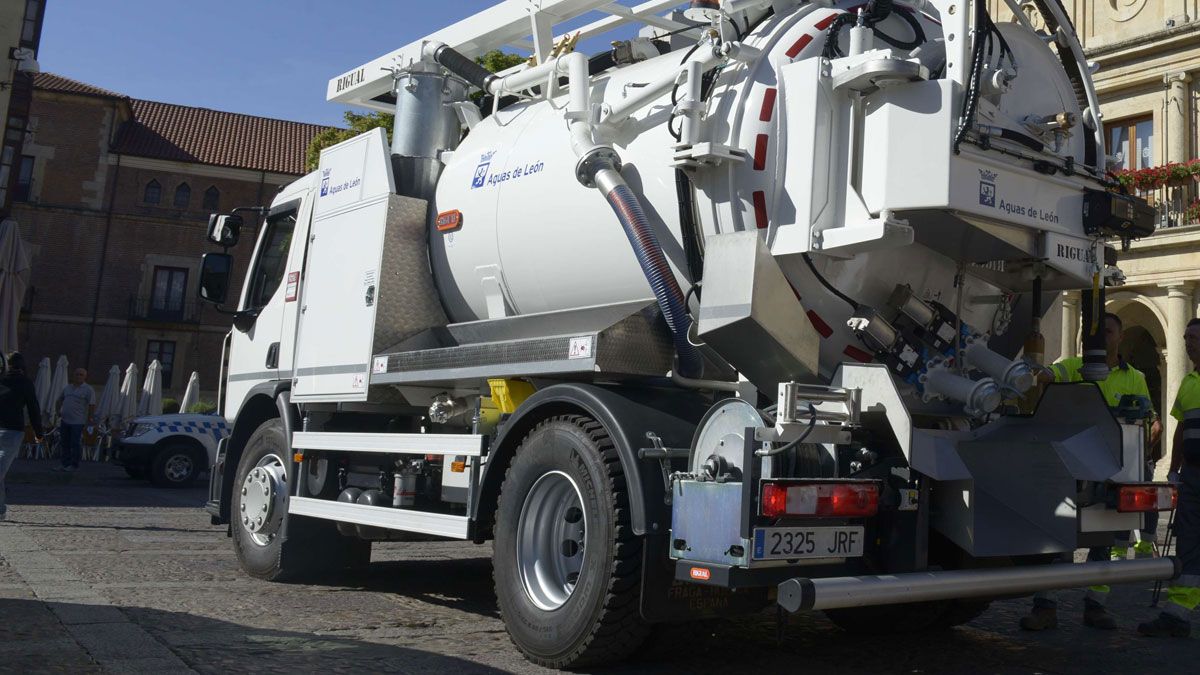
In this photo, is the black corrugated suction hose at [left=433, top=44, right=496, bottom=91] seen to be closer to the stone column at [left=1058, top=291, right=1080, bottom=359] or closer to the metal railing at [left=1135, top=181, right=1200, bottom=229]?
the stone column at [left=1058, top=291, right=1080, bottom=359]

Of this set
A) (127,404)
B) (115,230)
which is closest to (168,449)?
(127,404)

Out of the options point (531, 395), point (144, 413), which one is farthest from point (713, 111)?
point (144, 413)

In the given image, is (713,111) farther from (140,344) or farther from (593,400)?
(140,344)

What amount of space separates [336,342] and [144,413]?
1830cm

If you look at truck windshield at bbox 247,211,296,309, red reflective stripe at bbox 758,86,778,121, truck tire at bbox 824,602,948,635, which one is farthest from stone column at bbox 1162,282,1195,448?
red reflective stripe at bbox 758,86,778,121

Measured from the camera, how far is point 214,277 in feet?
29.5

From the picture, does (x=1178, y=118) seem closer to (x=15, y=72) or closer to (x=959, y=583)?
(x=959, y=583)

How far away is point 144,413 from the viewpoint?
943 inches

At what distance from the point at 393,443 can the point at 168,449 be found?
1277 centimetres

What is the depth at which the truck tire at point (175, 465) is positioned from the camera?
18.0 m

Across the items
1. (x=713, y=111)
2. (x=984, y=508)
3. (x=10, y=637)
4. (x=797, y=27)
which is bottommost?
(x=10, y=637)

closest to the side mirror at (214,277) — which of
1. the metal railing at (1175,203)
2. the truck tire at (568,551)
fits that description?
the truck tire at (568,551)

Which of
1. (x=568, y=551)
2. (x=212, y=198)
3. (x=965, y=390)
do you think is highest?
(x=212, y=198)

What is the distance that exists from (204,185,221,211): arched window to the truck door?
43446 millimetres
